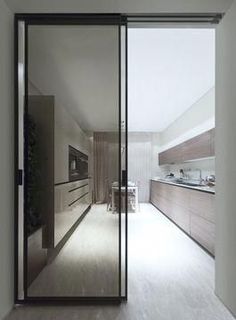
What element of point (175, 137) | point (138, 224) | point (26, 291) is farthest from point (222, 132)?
point (175, 137)

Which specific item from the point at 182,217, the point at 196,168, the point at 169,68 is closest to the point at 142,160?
the point at 196,168

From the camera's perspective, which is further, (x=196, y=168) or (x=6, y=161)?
(x=196, y=168)

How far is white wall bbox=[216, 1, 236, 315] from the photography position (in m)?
2.33

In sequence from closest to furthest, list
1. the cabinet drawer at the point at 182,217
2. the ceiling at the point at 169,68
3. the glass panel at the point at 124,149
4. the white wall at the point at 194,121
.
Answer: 1. the glass panel at the point at 124,149
2. the ceiling at the point at 169,68
3. the cabinet drawer at the point at 182,217
4. the white wall at the point at 194,121

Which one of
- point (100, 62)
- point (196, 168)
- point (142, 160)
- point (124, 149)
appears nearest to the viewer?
point (124, 149)

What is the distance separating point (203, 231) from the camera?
165 inches

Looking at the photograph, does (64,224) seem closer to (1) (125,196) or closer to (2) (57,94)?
(1) (125,196)

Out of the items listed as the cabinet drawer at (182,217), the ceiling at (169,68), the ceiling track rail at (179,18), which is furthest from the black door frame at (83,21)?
the cabinet drawer at (182,217)

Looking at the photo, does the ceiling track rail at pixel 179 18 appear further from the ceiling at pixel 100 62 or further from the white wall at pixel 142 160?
the white wall at pixel 142 160

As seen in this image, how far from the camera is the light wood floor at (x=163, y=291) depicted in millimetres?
2328

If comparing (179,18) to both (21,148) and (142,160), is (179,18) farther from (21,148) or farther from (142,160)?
(142,160)

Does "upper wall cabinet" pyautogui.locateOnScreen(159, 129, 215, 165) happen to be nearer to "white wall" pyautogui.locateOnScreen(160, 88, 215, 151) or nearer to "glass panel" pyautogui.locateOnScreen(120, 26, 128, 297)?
"white wall" pyautogui.locateOnScreen(160, 88, 215, 151)

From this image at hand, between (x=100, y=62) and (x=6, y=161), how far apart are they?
1382 mm

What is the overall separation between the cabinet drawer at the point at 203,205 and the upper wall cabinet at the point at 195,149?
0.82 m
